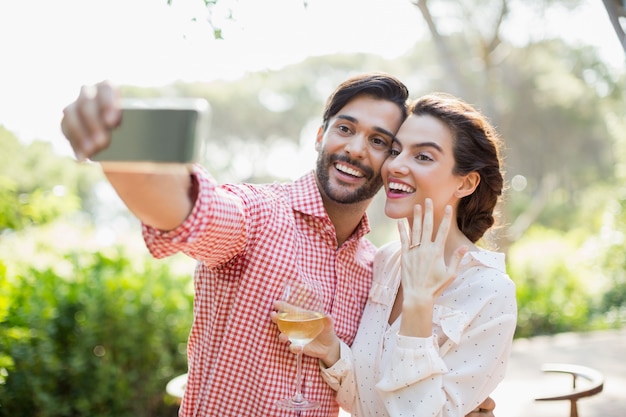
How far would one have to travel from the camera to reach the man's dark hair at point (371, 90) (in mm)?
2516

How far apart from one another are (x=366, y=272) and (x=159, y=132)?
1.58m

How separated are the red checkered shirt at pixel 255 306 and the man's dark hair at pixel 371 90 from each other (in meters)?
0.45

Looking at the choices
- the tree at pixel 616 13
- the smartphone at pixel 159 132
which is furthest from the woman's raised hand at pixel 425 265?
the tree at pixel 616 13

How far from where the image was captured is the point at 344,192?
2.43 m

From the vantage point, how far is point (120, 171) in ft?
4.18

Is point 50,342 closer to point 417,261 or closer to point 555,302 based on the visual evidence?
point 417,261

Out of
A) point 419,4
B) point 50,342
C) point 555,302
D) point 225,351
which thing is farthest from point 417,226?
point 555,302

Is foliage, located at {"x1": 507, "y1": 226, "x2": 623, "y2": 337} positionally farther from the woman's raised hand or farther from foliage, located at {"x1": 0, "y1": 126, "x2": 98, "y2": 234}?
foliage, located at {"x1": 0, "y1": 126, "x2": 98, "y2": 234}

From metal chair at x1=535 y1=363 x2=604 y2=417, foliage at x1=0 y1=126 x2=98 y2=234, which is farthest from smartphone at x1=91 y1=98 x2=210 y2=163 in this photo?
foliage at x1=0 y1=126 x2=98 y2=234

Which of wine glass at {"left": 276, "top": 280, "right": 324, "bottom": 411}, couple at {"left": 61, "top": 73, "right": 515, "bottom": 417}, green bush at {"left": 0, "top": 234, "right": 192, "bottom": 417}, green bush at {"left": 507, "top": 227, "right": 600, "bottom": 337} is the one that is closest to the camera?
wine glass at {"left": 276, "top": 280, "right": 324, "bottom": 411}

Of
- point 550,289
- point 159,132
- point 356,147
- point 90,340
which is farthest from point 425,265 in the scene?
point 550,289

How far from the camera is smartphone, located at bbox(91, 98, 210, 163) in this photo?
1.07 metres

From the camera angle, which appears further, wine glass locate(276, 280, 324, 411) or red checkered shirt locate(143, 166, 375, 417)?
red checkered shirt locate(143, 166, 375, 417)

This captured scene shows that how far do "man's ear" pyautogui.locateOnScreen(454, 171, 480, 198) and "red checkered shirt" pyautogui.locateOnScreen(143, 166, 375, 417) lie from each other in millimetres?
499
